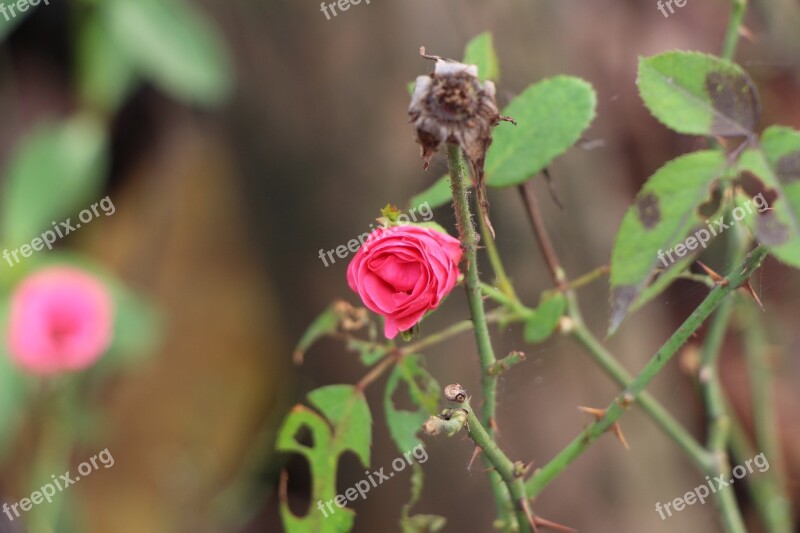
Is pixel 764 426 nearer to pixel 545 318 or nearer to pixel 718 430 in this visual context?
pixel 718 430

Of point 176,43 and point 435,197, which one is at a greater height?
point 176,43

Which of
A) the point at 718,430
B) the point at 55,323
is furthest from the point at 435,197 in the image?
the point at 55,323

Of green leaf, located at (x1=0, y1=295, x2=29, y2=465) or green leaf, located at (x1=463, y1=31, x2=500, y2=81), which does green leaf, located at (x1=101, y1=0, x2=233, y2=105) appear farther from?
green leaf, located at (x1=463, y1=31, x2=500, y2=81)

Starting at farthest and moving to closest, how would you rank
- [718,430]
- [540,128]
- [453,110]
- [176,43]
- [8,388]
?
[176,43]
[8,388]
[718,430]
[540,128]
[453,110]

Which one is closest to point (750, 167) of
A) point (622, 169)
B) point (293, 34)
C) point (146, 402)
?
point (622, 169)

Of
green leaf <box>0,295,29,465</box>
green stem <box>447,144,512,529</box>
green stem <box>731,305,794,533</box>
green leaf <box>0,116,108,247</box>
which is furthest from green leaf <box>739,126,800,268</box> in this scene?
green leaf <box>0,116,108,247</box>

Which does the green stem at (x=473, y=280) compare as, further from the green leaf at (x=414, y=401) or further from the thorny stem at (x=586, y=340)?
the thorny stem at (x=586, y=340)
